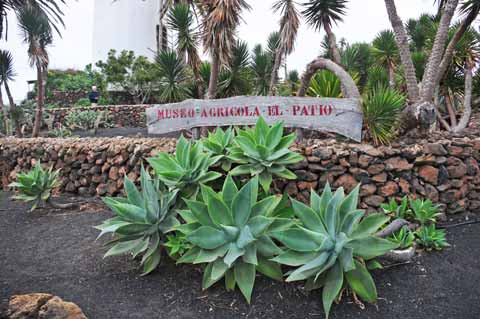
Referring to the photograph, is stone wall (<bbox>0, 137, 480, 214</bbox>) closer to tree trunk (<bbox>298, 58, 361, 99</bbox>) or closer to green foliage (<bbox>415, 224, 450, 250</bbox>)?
green foliage (<bbox>415, 224, 450, 250</bbox>)

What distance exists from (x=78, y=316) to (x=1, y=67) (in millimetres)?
12968

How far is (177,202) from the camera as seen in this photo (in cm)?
393

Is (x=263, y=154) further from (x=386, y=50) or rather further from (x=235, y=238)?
(x=386, y=50)

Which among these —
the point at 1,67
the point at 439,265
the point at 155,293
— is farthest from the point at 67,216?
the point at 1,67

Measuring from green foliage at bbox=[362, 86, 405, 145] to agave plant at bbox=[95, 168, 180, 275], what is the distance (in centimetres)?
264

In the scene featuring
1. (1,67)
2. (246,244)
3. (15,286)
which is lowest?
(15,286)

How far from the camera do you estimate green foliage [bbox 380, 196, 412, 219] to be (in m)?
4.25

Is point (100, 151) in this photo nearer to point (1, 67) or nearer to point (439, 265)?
point (439, 265)

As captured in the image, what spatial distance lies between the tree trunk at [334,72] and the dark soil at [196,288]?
213 centimetres

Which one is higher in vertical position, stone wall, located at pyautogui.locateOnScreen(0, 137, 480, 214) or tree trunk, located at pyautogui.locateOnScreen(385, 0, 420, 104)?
tree trunk, located at pyautogui.locateOnScreen(385, 0, 420, 104)

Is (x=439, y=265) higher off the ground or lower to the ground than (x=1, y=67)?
lower

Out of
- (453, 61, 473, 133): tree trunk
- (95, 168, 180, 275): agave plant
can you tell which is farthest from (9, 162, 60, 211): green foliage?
(453, 61, 473, 133): tree trunk

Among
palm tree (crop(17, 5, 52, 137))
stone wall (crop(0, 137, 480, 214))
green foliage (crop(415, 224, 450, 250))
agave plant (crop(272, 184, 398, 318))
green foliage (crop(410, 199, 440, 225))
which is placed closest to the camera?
agave plant (crop(272, 184, 398, 318))

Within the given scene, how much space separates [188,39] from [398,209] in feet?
28.2
